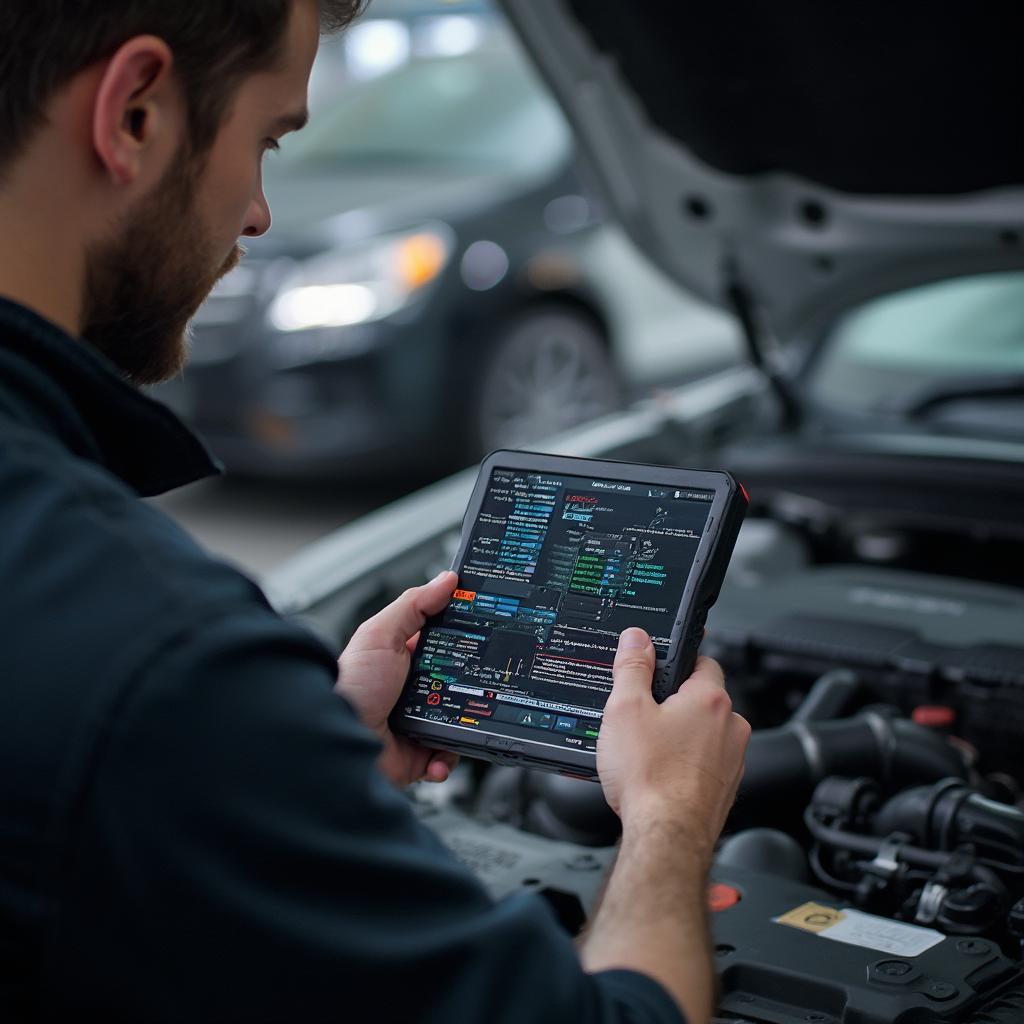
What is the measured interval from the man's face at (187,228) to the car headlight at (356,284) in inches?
141

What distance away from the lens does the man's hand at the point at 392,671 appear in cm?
142

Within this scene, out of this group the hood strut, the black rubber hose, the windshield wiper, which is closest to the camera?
the black rubber hose

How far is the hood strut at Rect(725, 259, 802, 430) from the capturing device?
9.36 feet

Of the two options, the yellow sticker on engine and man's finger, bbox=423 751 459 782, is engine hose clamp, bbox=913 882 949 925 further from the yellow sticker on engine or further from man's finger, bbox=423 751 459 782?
man's finger, bbox=423 751 459 782

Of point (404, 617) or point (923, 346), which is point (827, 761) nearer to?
point (404, 617)

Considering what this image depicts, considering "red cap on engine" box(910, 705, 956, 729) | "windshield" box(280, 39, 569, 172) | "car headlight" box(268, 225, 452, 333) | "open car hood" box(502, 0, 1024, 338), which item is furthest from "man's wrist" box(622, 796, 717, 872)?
"windshield" box(280, 39, 569, 172)

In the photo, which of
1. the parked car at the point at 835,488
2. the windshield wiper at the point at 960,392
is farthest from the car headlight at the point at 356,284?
the windshield wiper at the point at 960,392

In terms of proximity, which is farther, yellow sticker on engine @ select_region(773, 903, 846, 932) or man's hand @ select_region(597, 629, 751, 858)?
yellow sticker on engine @ select_region(773, 903, 846, 932)

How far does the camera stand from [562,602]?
142cm

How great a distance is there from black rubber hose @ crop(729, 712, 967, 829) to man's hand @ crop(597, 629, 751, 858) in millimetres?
545

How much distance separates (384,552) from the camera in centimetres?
242

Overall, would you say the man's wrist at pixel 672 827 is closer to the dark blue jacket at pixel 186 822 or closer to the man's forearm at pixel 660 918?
the man's forearm at pixel 660 918

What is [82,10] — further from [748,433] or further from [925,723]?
[748,433]

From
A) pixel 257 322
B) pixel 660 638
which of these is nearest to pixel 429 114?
pixel 257 322
